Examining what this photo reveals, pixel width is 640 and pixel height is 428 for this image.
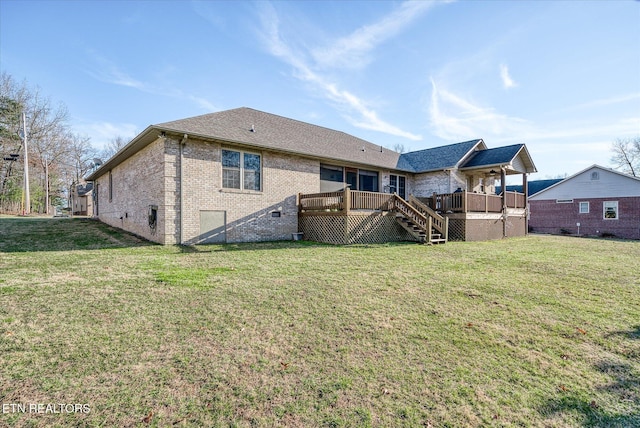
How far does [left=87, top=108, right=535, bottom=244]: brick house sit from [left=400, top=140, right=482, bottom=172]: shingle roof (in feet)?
0.29

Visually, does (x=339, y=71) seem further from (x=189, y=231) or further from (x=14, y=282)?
(x=14, y=282)

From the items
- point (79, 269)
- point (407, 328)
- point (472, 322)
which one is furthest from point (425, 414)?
point (79, 269)

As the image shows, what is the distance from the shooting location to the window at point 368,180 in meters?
17.0

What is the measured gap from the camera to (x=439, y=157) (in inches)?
747

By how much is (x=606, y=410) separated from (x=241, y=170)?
38.6 feet

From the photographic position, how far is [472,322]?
409 cm

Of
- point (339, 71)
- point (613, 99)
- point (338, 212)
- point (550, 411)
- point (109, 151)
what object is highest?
Result: point (109, 151)

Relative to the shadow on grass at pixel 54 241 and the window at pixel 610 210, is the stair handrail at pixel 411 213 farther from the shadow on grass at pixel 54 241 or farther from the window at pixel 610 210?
the window at pixel 610 210

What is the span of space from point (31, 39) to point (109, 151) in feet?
131

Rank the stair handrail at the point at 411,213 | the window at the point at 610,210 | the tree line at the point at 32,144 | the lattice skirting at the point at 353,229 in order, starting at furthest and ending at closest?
the tree line at the point at 32,144, the window at the point at 610,210, the stair handrail at the point at 411,213, the lattice skirting at the point at 353,229

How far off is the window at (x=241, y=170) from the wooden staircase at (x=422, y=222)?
6.45m

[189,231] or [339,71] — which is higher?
[339,71]

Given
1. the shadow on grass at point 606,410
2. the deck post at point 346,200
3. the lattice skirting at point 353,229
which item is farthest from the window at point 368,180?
the shadow on grass at point 606,410

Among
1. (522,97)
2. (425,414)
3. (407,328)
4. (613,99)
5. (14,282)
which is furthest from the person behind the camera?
(522,97)
